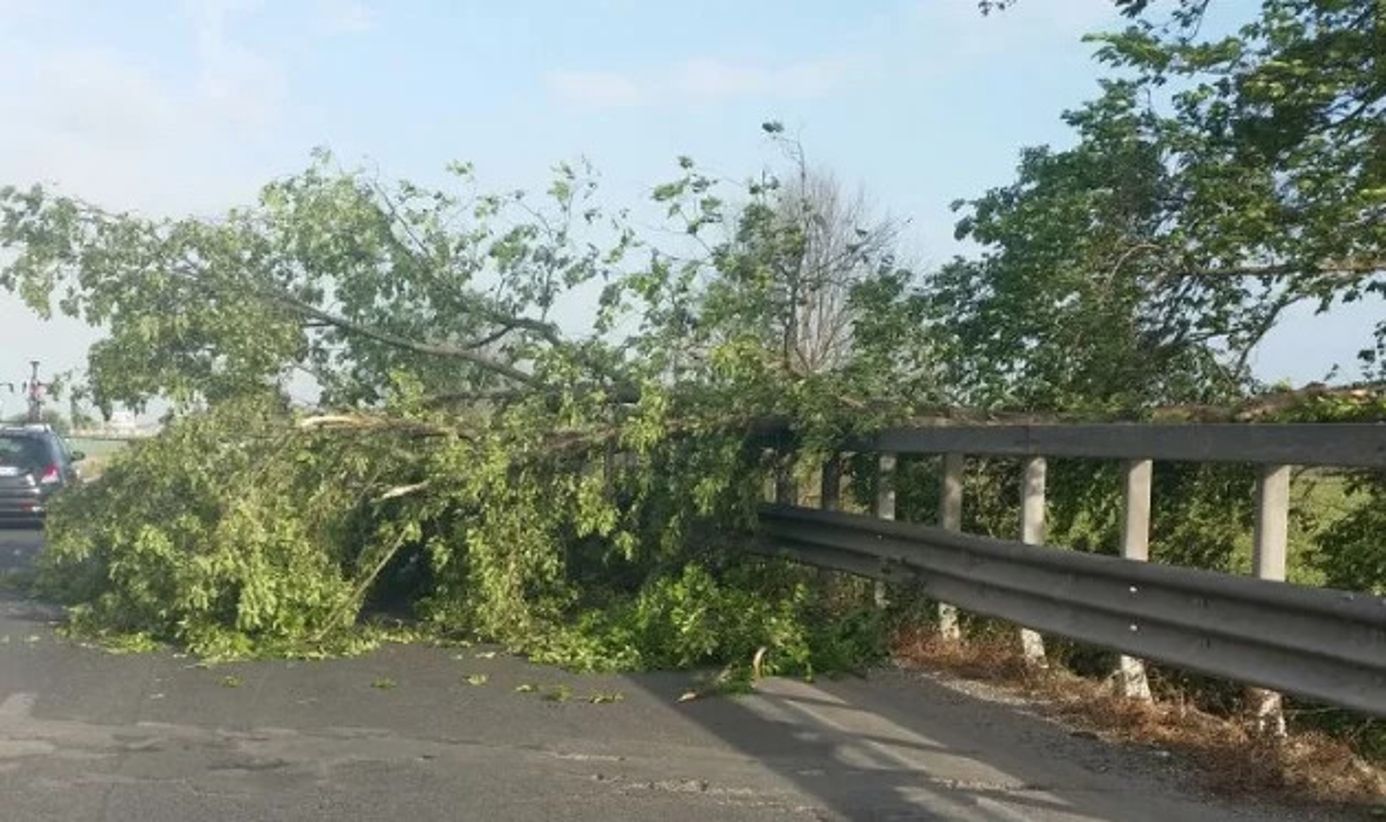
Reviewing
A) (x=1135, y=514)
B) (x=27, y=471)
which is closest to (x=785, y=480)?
(x=1135, y=514)

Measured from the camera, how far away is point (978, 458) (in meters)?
11.4

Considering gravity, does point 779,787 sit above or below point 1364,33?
below

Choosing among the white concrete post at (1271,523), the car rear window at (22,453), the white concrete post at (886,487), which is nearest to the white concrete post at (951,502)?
the white concrete post at (886,487)

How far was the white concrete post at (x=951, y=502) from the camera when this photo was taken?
10.4m

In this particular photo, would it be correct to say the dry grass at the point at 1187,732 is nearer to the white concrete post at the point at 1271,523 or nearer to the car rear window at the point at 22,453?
the white concrete post at the point at 1271,523

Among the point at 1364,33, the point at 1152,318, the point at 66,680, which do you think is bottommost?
the point at 66,680

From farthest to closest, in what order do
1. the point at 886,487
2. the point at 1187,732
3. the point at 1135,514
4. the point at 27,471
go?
the point at 27,471, the point at 886,487, the point at 1135,514, the point at 1187,732

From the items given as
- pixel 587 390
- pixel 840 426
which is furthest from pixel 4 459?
pixel 840 426

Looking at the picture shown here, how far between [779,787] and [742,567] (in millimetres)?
4785

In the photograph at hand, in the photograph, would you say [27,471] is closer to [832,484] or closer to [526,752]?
[832,484]

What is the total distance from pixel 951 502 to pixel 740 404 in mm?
1916

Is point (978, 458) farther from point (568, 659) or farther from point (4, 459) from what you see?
point (4, 459)

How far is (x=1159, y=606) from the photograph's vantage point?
24.9ft

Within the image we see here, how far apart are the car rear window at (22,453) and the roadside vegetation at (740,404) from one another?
38.7ft
